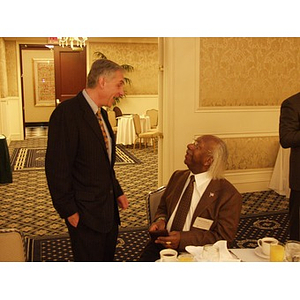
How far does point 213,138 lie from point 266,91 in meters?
3.72

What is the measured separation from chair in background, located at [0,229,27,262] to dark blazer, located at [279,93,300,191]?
2045mm

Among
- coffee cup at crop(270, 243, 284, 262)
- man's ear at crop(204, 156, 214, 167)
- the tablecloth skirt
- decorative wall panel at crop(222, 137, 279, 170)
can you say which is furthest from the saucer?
the tablecloth skirt

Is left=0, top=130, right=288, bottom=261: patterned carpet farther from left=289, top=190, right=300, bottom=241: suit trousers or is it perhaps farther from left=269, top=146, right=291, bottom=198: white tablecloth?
left=289, top=190, right=300, bottom=241: suit trousers

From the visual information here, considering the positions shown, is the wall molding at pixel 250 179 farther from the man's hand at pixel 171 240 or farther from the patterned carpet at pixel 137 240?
the man's hand at pixel 171 240

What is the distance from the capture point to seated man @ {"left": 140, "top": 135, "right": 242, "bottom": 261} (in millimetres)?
2249

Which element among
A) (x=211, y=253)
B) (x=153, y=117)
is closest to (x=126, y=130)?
(x=153, y=117)

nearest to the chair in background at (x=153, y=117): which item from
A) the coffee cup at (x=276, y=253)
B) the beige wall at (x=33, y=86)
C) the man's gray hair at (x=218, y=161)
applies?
the beige wall at (x=33, y=86)

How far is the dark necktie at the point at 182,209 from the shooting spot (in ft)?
7.73

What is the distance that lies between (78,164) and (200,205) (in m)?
0.73

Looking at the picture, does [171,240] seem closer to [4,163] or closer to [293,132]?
[293,132]

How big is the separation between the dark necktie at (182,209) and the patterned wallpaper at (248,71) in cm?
324

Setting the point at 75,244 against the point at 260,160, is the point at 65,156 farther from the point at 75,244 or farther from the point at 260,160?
the point at 260,160

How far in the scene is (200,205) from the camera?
2295mm

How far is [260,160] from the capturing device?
5988mm
